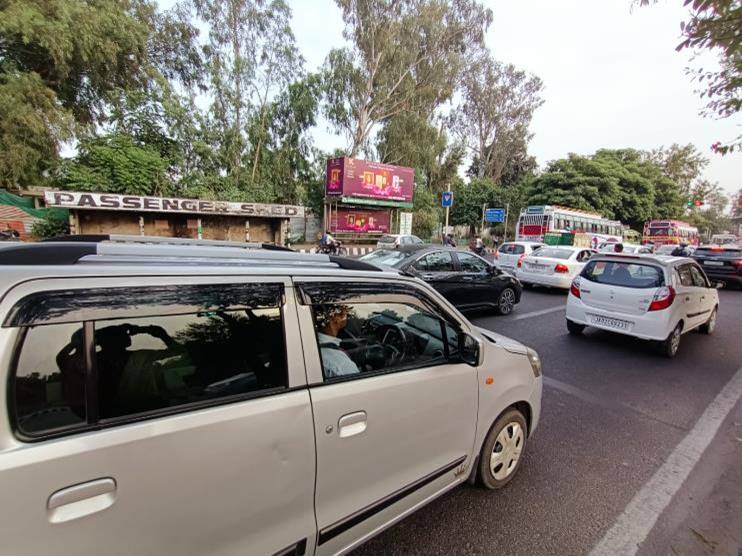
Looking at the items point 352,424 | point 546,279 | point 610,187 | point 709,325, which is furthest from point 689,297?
point 610,187

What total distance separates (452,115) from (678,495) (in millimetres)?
41670

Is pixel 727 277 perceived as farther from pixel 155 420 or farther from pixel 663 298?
pixel 155 420

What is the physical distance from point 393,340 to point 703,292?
22.4 feet

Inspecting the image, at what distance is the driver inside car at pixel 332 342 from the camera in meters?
1.86

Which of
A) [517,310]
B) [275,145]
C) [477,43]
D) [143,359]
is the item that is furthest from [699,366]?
[477,43]

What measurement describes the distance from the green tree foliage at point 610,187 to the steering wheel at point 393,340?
3352cm

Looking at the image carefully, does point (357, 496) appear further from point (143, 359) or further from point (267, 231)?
point (267, 231)

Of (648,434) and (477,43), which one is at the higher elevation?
(477,43)

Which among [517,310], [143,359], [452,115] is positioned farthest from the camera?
[452,115]

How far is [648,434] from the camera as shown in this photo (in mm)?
3562

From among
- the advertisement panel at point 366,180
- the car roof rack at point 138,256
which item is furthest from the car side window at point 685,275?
the advertisement panel at point 366,180

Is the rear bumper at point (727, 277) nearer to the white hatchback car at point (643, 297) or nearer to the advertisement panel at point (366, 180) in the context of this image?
the white hatchback car at point (643, 297)

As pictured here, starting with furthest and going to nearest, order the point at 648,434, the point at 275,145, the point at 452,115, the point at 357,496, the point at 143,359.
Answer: the point at 452,115, the point at 275,145, the point at 648,434, the point at 357,496, the point at 143,359

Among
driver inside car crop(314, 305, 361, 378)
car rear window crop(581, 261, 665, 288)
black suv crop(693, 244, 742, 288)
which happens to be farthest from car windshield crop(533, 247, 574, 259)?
driver inside car crop(314, 305, 361, 378)
